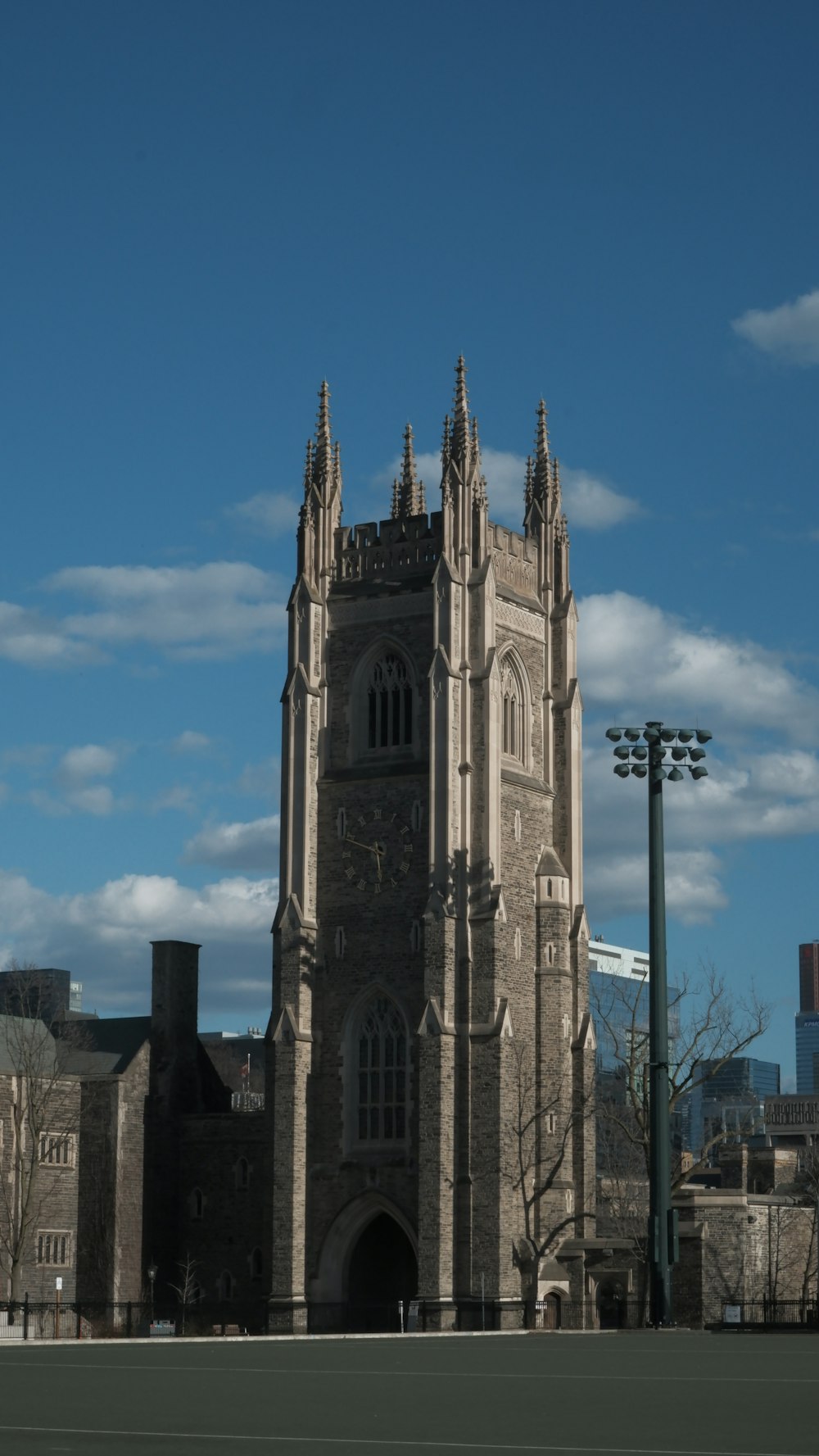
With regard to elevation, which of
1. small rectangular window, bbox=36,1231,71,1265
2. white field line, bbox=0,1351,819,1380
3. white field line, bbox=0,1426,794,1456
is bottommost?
small rectangular window, bbox=36,1231,71,1265

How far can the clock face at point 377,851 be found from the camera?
257ft

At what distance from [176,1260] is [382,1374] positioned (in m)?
59.2

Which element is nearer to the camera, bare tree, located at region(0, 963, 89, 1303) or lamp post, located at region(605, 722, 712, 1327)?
lamp post, located at region(605, 722, 712, 1327)

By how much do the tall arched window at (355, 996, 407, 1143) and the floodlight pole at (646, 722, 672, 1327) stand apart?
35841mm

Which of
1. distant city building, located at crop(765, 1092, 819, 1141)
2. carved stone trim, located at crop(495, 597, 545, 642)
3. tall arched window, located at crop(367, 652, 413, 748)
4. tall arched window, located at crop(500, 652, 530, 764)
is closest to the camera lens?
tall arched window, located at crop(367, 652, 413, 748)

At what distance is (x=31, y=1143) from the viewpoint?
80.7 m

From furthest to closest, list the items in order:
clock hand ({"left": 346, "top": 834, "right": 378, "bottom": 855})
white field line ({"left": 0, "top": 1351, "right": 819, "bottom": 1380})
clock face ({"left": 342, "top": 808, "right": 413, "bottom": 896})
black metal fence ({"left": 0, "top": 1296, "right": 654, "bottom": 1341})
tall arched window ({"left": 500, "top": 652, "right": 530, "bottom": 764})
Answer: tall arched window ({"left": 500, "top": 652, "right": 530, "bottom": 764})
clock hand ({"left": 346, "top": 834, "right": 378, "bottom": 855})
clock face ({"left": 342, "top": 808, "right": 413, "bottom": 896})
black metal fence ({"left": 0, "top": 1296, "right": 654, "bottom": 1341})
white field line ({"left": 0, "top": 1351, "right": 819, "bottom": 1380})

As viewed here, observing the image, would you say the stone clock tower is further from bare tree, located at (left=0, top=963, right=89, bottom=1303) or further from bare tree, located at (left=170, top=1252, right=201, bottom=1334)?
bare tree, located at (left=0, top=963, right=89, bottom=1303)

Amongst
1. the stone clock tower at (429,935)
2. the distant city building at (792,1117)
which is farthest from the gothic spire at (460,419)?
the distant city building at (792,1117)

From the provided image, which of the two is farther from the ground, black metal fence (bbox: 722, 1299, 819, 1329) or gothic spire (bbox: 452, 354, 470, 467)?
gothic spire (bbox: 452, 354, 470, 467)

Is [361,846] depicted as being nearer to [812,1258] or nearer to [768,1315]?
[812,1258]

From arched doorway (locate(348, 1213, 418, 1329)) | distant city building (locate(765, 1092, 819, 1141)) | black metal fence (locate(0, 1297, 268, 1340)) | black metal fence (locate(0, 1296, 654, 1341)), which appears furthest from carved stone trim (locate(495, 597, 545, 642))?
distant city building (locate(765, 1092, 819, 1141))

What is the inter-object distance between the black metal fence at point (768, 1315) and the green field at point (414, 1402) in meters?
18.0

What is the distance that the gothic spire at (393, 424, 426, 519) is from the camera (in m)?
93.4
